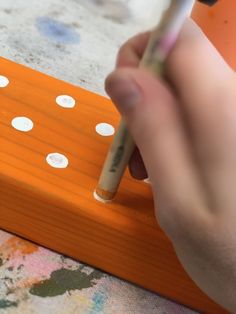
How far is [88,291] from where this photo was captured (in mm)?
387

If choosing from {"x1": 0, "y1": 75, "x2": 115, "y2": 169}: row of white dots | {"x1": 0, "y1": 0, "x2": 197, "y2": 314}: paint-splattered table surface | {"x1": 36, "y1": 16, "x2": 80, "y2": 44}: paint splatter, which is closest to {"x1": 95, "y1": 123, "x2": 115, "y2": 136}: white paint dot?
{"x1": 0, "y1": 75, "x2": 115, "y2": 169}: row of white dots

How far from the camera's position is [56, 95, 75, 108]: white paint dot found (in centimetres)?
46

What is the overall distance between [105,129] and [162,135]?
164 millimetres

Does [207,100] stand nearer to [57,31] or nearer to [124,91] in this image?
[124,91]

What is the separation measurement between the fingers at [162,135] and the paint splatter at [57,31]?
0.40m

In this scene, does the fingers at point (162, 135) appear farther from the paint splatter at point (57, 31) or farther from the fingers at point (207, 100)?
the paint splatter at point (57, 31)

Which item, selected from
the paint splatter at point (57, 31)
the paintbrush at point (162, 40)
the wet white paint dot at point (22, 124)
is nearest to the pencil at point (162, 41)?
the paintbrush at point (162, 40)

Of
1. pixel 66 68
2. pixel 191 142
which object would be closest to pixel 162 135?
pixel 191 142

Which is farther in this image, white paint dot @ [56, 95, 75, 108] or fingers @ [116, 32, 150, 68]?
white paint dot @ [56, 95, 75, 108]

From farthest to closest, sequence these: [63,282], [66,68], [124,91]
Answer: [66,68], [63,282], [124,91]

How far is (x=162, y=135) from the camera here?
29 centimetres

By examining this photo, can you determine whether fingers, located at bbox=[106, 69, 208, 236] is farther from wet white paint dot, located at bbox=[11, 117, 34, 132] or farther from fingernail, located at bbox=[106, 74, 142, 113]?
wet white paint dot, located at bbox=[11, 117, 34, 132]

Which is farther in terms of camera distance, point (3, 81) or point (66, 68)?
point (66, 68)

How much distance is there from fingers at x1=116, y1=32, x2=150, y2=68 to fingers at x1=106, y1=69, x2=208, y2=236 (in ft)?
0.09
